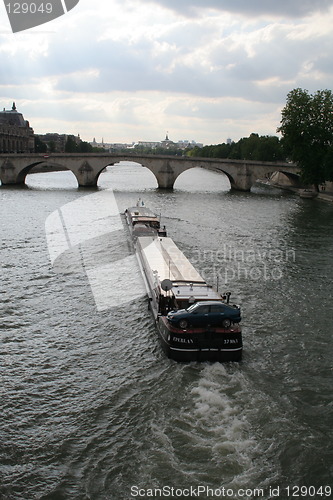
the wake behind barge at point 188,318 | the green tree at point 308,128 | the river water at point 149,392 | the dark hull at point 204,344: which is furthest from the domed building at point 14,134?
the dark hull at point 204,344

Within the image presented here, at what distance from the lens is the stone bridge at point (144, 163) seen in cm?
7806

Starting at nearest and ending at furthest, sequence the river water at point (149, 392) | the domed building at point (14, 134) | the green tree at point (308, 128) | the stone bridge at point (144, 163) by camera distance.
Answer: the river water at point (149, 392), the green tree at point (308, 128), the stone bridge at point (144, 163), the domed building at point (14, 134)

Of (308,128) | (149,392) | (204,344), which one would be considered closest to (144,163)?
(308,128)

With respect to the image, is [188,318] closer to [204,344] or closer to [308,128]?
[204,344]

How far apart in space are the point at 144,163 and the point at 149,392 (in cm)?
6942

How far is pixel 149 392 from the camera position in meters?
14.5

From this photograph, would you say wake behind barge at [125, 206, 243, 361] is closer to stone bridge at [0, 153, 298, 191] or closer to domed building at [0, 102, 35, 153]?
stone bridge at [0, 153, 298, 191]

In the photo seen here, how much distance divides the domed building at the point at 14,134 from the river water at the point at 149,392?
12305 centimetres

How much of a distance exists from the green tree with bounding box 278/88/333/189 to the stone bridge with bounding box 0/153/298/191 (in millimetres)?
7451

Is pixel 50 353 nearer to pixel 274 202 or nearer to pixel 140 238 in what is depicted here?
pixel 140 238

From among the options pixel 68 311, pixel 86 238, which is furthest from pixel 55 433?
pixel 86 238

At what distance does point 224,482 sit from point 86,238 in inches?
1063

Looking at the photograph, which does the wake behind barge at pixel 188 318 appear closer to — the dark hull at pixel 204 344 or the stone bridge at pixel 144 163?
the dark hull at pixel 204 344

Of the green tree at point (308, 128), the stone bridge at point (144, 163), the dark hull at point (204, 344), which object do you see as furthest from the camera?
the stone bridge at point (144, 163)
